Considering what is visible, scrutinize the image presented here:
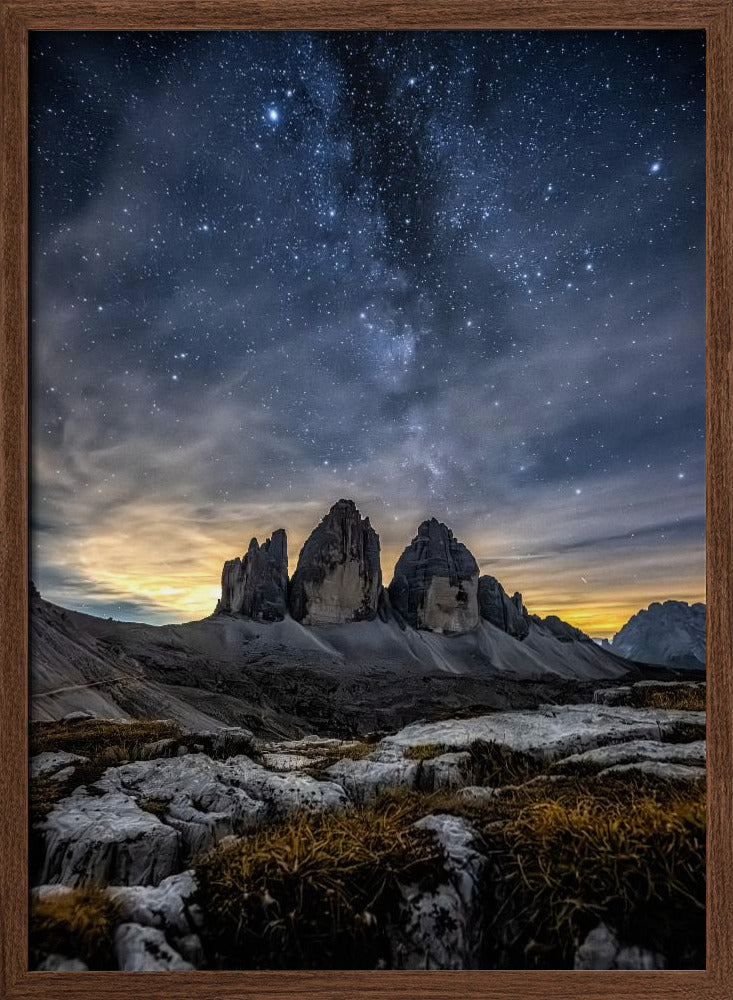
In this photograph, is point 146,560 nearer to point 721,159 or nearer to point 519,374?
point 519,374

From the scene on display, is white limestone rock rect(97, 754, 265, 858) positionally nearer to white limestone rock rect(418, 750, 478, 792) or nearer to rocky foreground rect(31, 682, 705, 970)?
rocky foreground rect(31, 682, 705, 970)

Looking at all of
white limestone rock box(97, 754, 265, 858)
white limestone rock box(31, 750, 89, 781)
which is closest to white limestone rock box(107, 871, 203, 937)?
white limestone rock box(97, 754, 265, 858)

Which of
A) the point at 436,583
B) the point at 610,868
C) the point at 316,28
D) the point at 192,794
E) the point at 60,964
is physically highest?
the point at 316,28

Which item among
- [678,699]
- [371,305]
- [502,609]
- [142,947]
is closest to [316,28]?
[371,305]

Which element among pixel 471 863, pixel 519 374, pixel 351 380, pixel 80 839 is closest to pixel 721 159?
pixel 519 374

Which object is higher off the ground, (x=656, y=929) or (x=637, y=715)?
(x=637, y=715)

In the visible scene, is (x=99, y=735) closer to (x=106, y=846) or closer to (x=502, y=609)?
(x=106, y=846)
